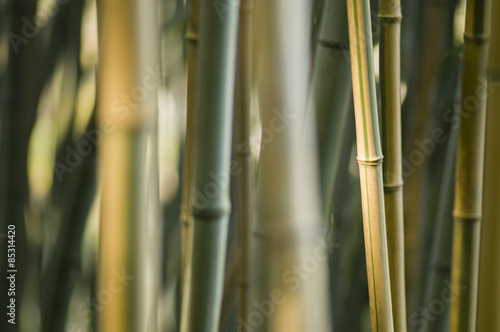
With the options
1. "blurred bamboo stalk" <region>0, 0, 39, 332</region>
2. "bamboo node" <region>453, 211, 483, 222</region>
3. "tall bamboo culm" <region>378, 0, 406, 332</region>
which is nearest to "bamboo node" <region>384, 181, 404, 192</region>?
"tall bamboo culm" <region>378, 0, 406, 332</region>

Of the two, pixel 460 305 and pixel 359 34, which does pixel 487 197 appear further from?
pixel 460 305

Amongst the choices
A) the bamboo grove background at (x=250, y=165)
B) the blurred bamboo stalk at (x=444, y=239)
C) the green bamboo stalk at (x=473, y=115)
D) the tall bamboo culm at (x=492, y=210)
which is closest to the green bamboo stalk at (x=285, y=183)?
the bamboo grove background at (x=250, y=165)

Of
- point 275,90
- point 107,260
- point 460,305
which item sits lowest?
point 460,305

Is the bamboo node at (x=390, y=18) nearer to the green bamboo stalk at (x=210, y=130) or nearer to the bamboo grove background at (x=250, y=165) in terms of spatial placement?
the bamboo grove background at (x=250, y=165)

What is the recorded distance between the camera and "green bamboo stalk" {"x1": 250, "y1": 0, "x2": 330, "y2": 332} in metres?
0.37

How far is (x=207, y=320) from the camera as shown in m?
0.54

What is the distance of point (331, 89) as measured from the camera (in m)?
0.51

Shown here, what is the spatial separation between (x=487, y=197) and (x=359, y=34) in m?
0.16

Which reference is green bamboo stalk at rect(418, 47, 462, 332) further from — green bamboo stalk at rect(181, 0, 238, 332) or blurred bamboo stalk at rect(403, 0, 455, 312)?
green bamboo stalk at rect(181, 0, 238, 332)

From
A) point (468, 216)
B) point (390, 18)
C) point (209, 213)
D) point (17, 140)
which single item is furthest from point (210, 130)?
point (17, 140)

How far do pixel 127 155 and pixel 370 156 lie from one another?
18 cm

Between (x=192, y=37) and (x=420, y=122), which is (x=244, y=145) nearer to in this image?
(x=192, y=37)

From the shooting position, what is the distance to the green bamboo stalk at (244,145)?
2.38 feet

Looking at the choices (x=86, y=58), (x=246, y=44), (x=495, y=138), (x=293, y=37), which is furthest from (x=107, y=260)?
(x=86, y=58)
